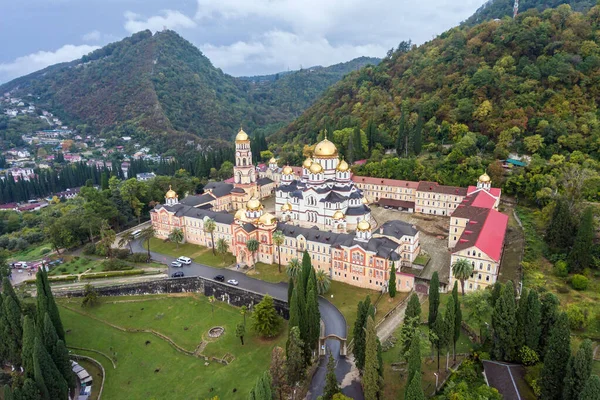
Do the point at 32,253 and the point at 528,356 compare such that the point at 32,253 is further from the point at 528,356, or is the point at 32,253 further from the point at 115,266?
the point at 528,356

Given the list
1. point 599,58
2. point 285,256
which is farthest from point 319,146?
point 599,58

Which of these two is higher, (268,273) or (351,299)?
(268,273)

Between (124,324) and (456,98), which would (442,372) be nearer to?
(124,324)

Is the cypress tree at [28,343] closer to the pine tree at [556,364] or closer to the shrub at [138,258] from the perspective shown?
the shrub at [138,258]

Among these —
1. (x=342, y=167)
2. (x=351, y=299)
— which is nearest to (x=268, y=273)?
(x=351, y=299)

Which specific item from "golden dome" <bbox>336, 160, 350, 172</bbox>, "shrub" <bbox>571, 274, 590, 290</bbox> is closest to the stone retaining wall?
"golden dome" <bbox>336, 160, 350, 172</bbox>

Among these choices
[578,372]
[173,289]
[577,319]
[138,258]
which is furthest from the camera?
[138,258]
